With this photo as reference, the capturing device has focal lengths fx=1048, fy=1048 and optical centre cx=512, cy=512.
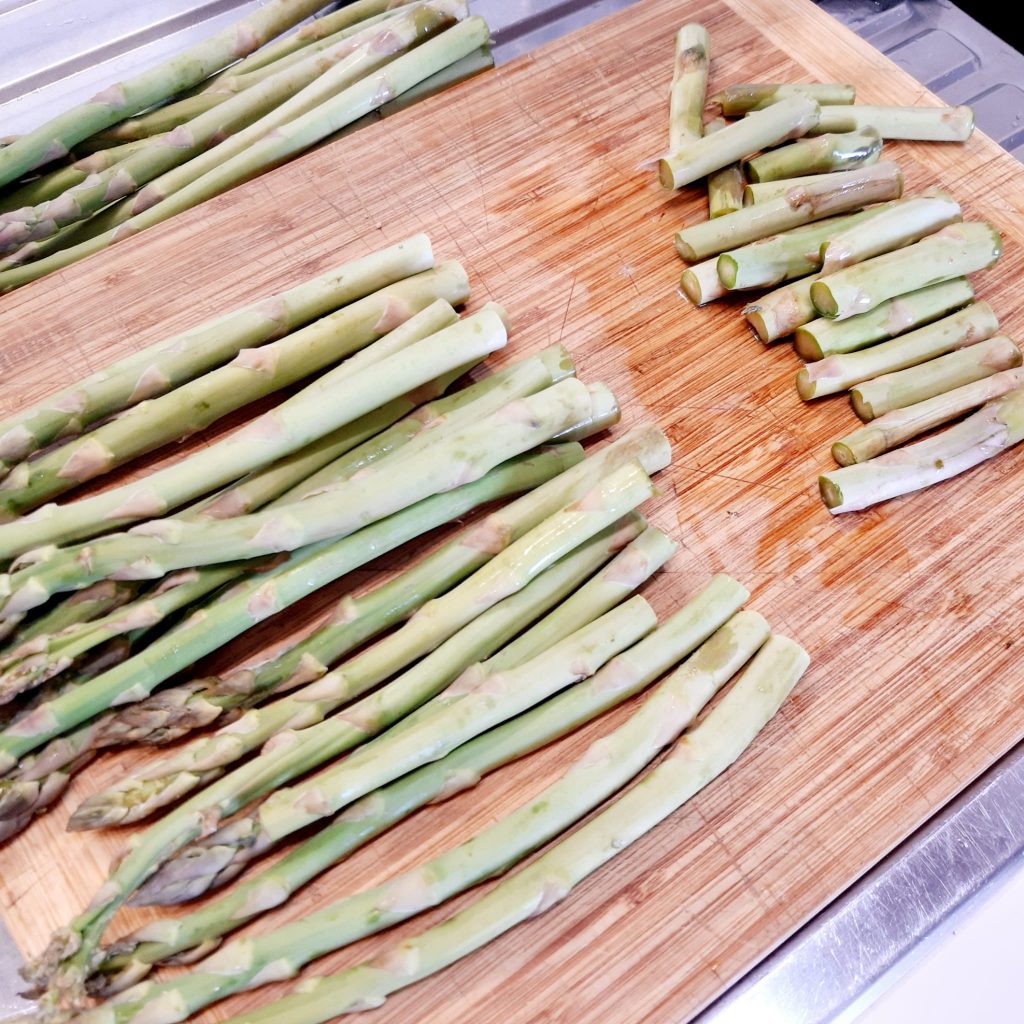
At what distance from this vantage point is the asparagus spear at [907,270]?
9.60 feet

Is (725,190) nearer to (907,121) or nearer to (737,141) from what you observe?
(737,141)

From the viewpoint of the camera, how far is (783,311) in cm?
299

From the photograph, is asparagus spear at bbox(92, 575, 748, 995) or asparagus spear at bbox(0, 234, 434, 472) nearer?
asparagus spear at bbox(92, 575, 748, 995)

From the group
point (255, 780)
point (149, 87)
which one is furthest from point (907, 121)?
Answer: point (255, 780)

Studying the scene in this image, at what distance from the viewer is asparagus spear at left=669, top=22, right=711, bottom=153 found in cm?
329

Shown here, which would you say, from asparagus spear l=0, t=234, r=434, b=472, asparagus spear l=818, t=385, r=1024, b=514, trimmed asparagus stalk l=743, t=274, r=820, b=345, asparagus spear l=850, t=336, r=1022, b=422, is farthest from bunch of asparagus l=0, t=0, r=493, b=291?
→ asparagus spear l=818, t=385, r=1024, b=514

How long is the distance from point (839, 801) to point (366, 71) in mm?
2577

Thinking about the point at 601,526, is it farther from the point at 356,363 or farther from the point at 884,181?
the point at 884,181

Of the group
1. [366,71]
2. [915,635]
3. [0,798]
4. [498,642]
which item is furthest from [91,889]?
[366,71]

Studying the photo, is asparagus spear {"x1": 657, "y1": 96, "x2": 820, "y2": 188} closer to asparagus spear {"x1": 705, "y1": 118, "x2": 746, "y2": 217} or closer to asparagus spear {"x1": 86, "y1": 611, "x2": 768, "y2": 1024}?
asparagus spear {"x1": 705, "y1": 118, "x2": 746, "y2": 217}

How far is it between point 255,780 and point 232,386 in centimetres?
99

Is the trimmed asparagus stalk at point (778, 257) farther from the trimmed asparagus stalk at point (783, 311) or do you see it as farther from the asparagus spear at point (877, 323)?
the asparagus spear at point (877, 323)

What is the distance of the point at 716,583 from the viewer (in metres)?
2.59

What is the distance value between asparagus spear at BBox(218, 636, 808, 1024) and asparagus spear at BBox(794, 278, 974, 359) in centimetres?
92
